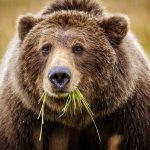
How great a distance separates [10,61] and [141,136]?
1.64m

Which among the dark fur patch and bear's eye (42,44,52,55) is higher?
the dark fur patch

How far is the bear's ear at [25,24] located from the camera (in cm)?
839

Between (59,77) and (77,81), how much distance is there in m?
0.39

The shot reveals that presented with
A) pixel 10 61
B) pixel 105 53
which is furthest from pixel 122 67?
pixel 10 61

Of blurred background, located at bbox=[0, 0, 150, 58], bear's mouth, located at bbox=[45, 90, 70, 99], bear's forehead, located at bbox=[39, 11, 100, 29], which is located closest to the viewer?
bear's mouth, located at bbox=[45, 90, 70, 99]

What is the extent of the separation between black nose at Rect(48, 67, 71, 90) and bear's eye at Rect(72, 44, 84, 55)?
0.52 metres

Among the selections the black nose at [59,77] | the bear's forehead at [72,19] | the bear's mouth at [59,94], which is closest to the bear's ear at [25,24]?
the bear's forehead at [72,19]

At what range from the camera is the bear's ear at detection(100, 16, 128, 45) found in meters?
8.24

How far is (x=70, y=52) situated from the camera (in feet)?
26.2

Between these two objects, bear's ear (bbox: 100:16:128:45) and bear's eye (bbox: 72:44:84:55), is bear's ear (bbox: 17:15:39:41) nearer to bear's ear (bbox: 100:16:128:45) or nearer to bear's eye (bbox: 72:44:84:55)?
bear's eye (bbox: 72:44:84:55)

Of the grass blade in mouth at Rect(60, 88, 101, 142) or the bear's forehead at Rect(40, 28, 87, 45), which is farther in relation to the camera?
the bear's forehead at Rect(40, 28, 87, 45)

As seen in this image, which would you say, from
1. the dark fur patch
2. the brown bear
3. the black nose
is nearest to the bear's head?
the brown bear

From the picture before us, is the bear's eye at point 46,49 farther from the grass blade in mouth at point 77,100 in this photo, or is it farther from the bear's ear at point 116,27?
the bear's ear at point 116,27

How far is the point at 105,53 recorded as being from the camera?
814 cm
